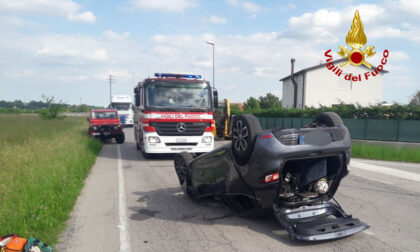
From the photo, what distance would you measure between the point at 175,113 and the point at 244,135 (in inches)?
268

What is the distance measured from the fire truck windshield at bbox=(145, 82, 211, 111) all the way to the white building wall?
97.4 feet

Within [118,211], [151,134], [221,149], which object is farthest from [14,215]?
[151,134]

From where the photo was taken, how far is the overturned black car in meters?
3.84

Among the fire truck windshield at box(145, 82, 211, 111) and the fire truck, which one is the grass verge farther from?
the fire truck windshield at box(145, 82, 211, 111)

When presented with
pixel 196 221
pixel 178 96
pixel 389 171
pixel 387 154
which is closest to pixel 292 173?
pixel 196 221

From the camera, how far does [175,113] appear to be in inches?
423

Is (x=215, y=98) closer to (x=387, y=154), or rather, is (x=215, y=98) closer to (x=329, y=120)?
(x=329, y=120)

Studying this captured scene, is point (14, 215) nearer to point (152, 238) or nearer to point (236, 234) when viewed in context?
point (152, 238)

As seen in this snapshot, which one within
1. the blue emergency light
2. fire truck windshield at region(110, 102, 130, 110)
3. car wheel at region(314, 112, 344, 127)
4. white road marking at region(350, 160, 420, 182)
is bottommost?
white road marking at region(350, 160, 420, 182)

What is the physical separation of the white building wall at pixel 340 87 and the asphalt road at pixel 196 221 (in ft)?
104

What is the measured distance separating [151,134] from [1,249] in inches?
287

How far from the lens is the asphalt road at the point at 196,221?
3998 millimetres

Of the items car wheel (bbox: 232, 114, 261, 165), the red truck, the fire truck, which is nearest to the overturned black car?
car wheel (bbox: 232, 114, 261, 165)

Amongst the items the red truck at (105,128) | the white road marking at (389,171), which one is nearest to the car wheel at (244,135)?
the white road marking at (389,171)
